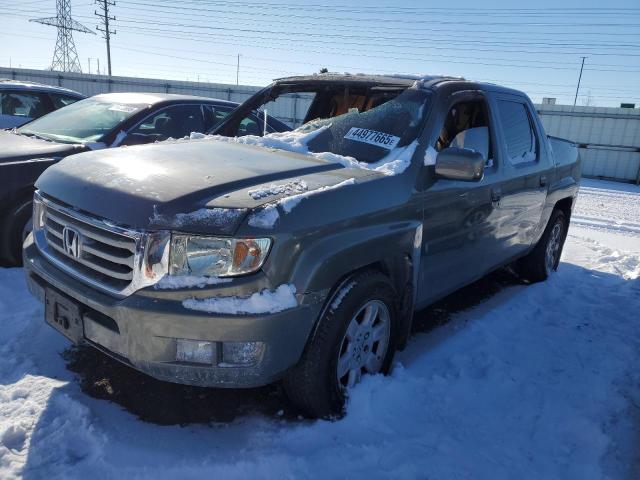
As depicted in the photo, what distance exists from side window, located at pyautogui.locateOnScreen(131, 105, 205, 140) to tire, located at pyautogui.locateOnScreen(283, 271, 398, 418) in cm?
328

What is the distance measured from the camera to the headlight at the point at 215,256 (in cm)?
214

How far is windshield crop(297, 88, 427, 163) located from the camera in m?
3.08

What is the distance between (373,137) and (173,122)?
3.05 meters

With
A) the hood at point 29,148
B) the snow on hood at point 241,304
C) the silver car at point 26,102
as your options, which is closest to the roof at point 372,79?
the snow on hood at point 241,304

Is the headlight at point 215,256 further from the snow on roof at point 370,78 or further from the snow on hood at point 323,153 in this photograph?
the snow on roof at point 370,78

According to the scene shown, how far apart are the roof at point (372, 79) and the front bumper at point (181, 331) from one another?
6.14ft

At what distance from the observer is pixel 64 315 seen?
2.47 meters

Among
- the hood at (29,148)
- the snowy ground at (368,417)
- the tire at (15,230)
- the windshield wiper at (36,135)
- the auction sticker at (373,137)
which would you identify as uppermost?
the auction sticker at (373,137)

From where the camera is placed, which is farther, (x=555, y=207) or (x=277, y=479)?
(x=555, y=207)

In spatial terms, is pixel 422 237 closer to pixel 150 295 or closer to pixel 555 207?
pixel 150 295

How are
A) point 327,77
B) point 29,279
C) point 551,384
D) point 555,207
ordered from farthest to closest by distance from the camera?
point 555,207, point 327,77, point 551,384, point 29,279

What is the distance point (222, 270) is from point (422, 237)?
134 centimetres

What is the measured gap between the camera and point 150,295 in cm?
213

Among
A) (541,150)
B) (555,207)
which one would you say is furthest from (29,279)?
(555,207)
